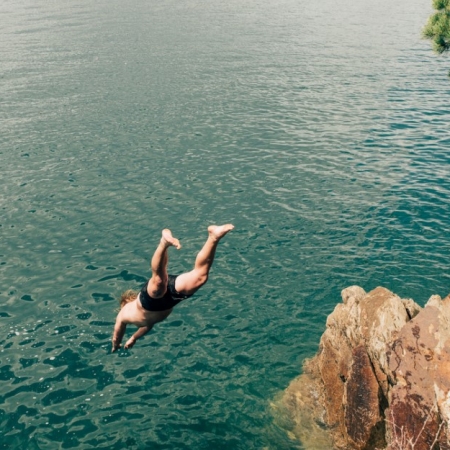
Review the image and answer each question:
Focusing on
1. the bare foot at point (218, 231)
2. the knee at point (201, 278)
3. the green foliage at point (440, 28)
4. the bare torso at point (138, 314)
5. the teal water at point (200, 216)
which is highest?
the green foliage at point (440, 28)

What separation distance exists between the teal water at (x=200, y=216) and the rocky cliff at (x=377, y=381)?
1523 millimetres

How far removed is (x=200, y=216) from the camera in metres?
32.6

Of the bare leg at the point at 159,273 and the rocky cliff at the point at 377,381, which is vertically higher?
the bare leg at the point at 159,273

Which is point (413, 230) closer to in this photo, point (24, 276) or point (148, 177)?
point (148, 177)

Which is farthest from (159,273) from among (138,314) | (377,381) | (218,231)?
(377,381)

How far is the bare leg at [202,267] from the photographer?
13.0 metres

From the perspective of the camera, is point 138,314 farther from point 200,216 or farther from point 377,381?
point 200,216

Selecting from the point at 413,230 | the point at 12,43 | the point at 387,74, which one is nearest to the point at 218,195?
the point at 413,230

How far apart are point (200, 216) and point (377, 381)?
1820 cm

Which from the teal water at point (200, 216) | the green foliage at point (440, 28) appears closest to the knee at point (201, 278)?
the teal water at point (200, 216)

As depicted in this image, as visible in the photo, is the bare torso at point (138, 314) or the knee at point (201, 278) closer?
the knee at point (201, 278)

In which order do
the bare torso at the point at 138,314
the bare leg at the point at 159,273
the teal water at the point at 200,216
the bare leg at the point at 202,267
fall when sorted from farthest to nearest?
the teal water at the point at 200,216, the bare torso at the point at 138,314, the bare leg at the point at 159,273, the bare leg at the point at 202,267

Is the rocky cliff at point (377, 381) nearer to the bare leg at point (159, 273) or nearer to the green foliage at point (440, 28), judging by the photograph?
the bare leg at point (159, 273)

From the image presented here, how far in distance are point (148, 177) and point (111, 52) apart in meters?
40.6
